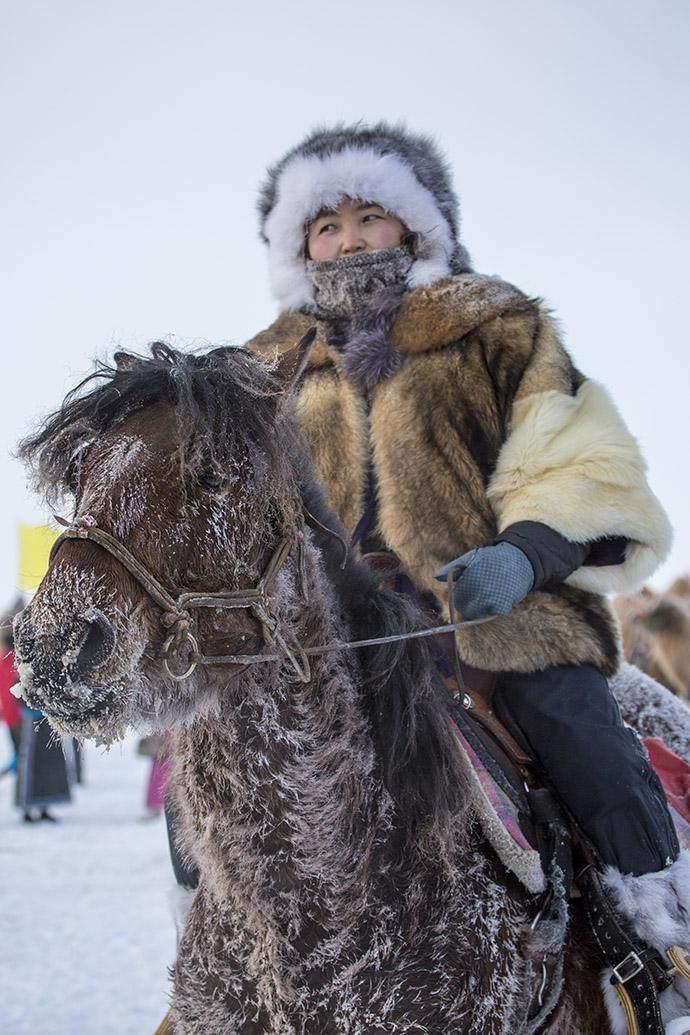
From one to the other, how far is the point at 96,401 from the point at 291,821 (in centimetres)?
103

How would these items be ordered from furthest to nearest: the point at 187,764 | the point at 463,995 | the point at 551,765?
1. the point at 551,765
2. the point at 187,764
3. the point at 463,995

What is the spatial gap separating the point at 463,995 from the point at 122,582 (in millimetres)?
1150

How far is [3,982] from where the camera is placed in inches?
215

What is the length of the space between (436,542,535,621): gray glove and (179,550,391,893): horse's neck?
51cm

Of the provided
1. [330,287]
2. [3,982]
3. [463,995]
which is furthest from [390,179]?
[3,982]

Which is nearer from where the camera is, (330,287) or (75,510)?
(75,510)

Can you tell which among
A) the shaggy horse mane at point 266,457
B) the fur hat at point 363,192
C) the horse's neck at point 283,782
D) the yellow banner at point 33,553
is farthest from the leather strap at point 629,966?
the fur hat at point 363,192

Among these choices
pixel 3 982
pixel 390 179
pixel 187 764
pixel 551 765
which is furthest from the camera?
pixel 3 982

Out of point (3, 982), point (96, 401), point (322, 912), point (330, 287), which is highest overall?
point (330, 287)

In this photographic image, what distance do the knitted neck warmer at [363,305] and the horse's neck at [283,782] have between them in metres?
1.22

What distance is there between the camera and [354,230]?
3520mm

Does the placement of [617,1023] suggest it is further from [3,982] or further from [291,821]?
[3,982]

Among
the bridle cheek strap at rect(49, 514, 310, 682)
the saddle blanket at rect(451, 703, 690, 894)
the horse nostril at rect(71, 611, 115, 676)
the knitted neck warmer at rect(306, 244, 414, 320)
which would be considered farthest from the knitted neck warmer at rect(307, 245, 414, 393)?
the horse nostril at rect(71, 611, 115, 676)

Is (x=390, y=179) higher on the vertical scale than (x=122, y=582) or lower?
higher
